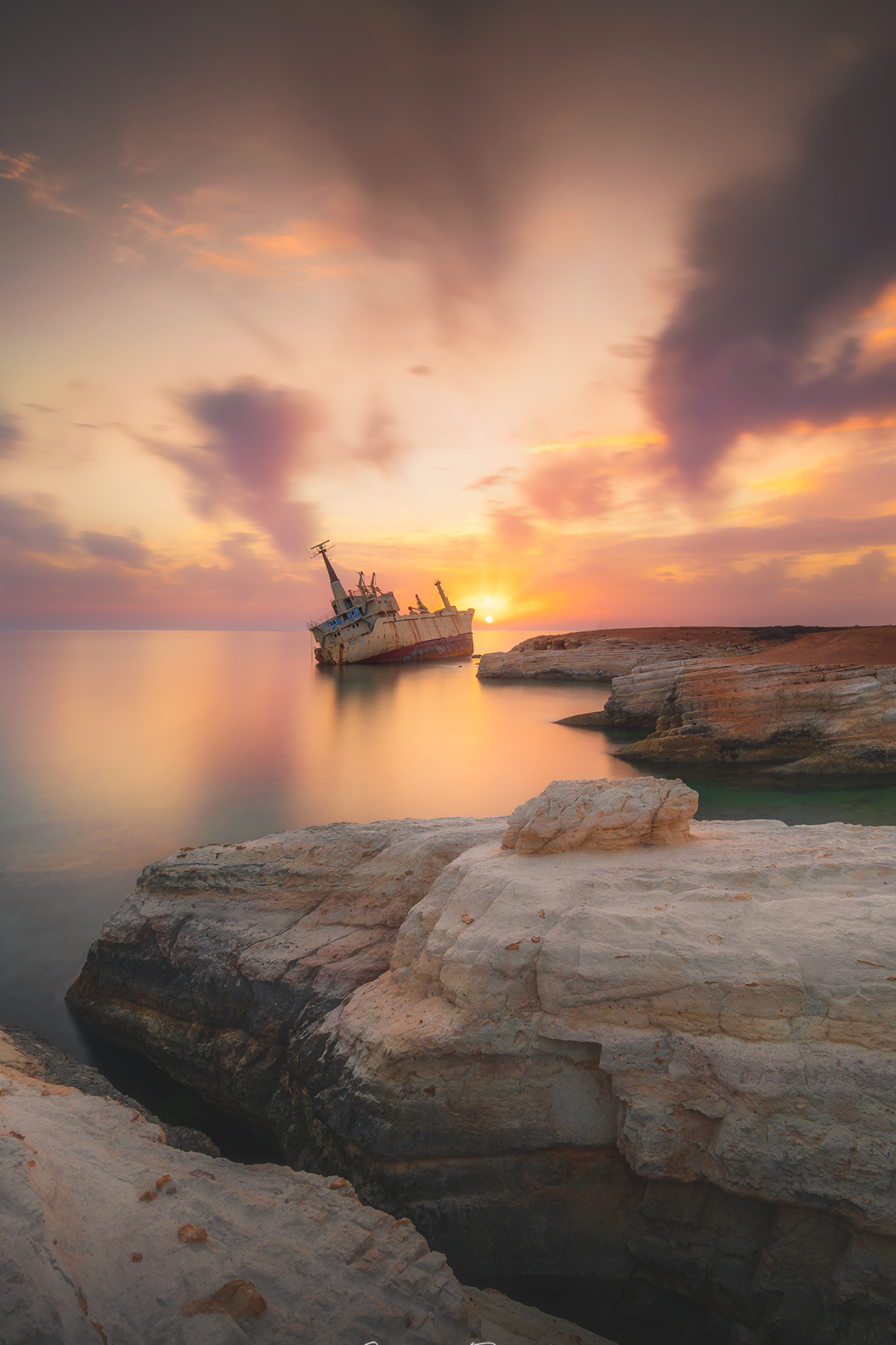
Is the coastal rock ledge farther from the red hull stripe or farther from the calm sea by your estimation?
the red hull stripe

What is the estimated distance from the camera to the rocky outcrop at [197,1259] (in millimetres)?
2443

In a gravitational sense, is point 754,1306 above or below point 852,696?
below

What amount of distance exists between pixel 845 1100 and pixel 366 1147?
3.15 meters

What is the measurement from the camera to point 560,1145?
12.8 ft

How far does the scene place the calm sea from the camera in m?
9.22

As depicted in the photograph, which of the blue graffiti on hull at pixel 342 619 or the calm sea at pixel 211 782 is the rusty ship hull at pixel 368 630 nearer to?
the blue graffiti on hull at pixel 342 619

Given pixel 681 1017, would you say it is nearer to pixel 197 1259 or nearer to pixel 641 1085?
pixel 641 1085

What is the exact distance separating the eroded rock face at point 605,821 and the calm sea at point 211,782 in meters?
4.40

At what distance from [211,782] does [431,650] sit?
2063 inches

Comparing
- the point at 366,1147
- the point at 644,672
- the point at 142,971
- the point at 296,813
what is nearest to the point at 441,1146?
the point at 366,1147

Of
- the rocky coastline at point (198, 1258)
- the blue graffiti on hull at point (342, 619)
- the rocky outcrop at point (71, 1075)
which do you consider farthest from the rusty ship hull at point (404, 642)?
the rocky coastline at point (198, 1258)

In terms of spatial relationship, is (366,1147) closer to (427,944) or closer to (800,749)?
(427,944)

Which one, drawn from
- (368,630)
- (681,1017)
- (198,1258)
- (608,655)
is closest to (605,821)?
(681,1017)

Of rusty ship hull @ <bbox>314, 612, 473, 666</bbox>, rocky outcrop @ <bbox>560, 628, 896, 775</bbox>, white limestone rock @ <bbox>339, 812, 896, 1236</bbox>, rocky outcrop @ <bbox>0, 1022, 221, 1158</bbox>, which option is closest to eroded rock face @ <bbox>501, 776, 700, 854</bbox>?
white limestone rock @ <bbox>339, 812, 896, 1236</bbox>
